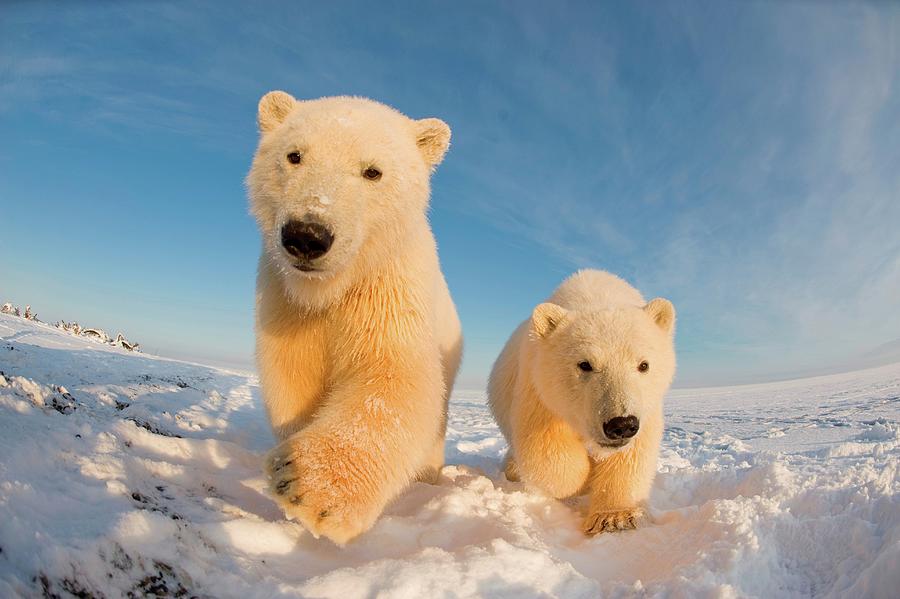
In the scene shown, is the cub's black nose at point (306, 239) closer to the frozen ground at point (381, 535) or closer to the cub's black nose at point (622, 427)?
the frozen ground at point (381, 535)

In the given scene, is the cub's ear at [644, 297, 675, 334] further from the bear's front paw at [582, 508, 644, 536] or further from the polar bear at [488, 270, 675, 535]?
the bear's front paw at [582, 508, 644, 536]

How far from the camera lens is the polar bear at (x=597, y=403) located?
3.07 metres

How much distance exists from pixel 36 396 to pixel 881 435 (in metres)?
7.63

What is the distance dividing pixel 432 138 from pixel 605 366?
1.92 metres

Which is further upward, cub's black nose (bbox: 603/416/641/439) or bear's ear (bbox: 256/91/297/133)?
bear's ear (bbox: 256/91/297/133)

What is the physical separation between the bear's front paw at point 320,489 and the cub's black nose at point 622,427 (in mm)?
1540

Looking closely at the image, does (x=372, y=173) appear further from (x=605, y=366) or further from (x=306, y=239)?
(x=605, y=366)

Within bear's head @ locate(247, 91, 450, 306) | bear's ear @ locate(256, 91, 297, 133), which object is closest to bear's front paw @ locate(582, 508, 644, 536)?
bear's head @ locate(247, 91, 450, 306)

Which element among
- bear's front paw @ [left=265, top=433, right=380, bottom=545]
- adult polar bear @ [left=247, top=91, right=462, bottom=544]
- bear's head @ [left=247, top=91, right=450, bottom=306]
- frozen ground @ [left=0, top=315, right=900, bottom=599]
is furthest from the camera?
bear's head @ [left=247, top=91, right=450, bottom=306]

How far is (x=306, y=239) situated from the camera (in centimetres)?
222

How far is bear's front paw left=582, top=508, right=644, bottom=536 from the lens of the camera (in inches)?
115

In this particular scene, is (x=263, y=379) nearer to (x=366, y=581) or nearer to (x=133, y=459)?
(x=133, y=459)

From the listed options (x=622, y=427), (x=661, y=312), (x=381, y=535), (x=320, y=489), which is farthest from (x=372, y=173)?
(x=661, y=312)

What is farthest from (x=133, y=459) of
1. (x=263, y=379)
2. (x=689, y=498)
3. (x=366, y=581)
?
(x=689, y=498)
